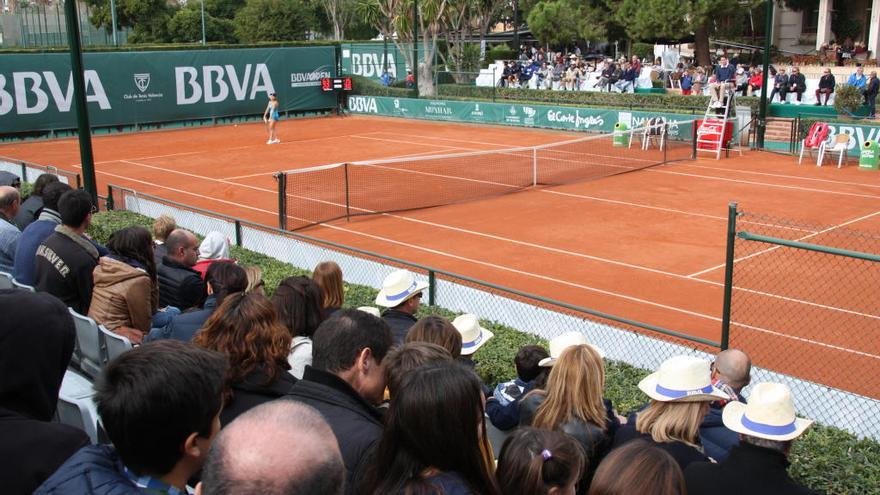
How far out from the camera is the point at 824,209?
19.9 m

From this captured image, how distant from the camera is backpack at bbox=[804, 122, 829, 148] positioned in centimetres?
2633

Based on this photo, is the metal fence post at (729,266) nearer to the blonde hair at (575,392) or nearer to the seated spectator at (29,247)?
the blonde hair at (575,392)

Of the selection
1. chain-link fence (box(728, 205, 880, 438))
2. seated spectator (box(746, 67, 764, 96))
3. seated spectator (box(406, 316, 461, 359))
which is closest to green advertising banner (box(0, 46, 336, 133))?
seated spectator (box(746, 67, 764, 96))

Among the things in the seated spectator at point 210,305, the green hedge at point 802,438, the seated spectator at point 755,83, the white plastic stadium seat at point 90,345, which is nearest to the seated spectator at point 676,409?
the green hedge at point 802,438

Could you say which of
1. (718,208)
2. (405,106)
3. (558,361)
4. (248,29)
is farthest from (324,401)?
(248,29)

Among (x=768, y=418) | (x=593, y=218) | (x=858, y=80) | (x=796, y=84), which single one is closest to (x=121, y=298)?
(x=768, y=418)

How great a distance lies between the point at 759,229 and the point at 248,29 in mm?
56898

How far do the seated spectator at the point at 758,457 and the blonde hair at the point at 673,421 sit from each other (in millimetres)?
160

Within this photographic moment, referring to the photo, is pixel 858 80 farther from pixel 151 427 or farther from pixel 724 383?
pixel 151 427

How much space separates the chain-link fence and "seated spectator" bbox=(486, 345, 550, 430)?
111 inches

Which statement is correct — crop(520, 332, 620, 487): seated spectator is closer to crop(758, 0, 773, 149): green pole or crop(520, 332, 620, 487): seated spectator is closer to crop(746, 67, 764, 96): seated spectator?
crop(758, 0, 773, 149): green pole

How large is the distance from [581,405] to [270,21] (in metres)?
66.8

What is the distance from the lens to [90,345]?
6.54 m

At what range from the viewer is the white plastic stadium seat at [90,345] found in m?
6.33
